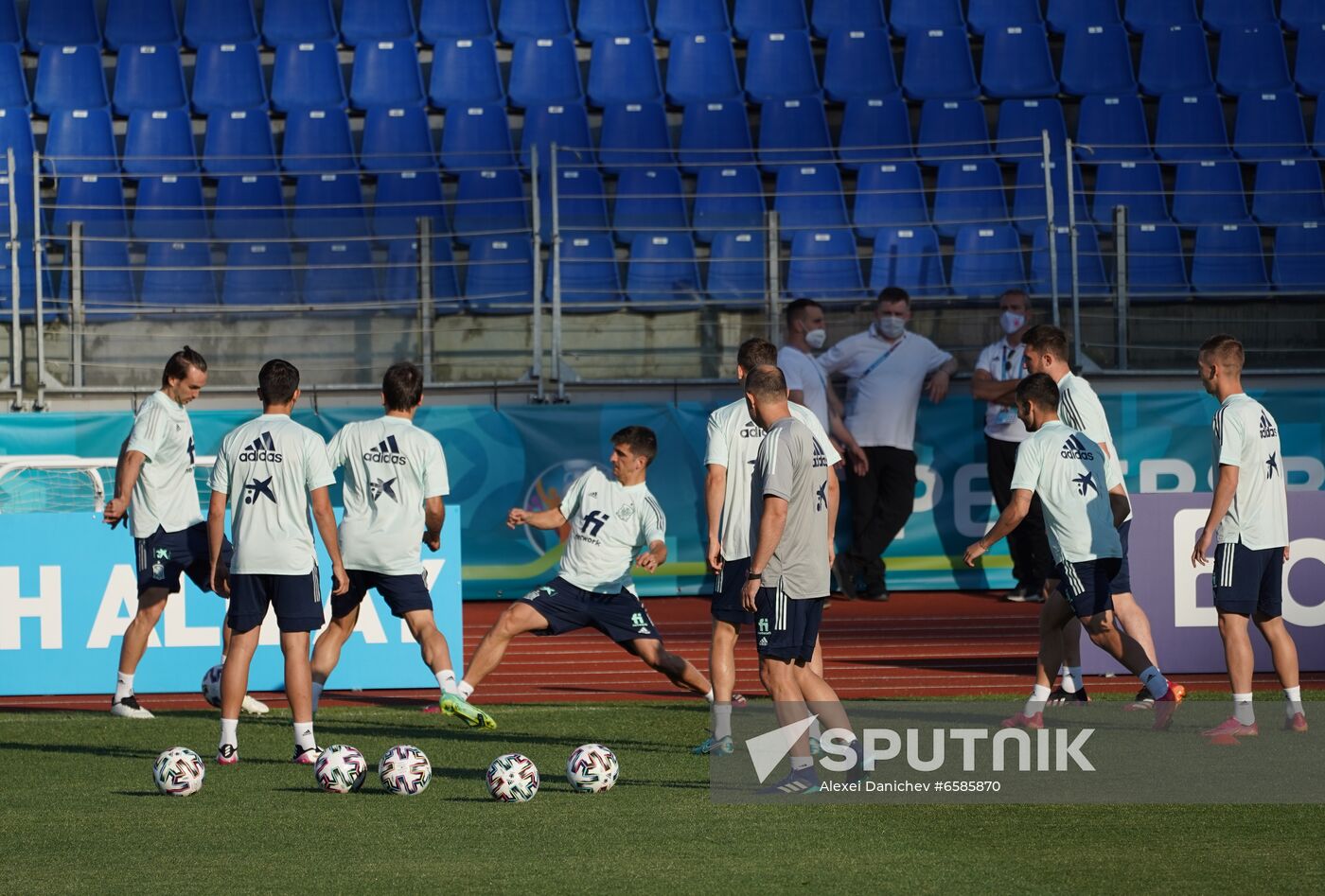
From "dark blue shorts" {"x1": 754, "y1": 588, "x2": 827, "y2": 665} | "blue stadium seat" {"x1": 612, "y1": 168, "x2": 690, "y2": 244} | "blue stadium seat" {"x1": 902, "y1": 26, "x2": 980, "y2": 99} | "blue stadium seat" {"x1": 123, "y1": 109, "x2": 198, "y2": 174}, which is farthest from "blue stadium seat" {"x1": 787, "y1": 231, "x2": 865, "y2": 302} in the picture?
Answer: "dark blue shorts" {"x1": 754, "y1": 588, "x2": 827, "y2": 665}

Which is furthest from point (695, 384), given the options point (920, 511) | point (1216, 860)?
point (1216, 860)

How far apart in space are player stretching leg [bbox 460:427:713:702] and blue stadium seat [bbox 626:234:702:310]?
556 cm

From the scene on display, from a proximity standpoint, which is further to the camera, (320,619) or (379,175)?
(379,175)

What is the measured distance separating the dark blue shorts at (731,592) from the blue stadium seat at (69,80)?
1167 cm

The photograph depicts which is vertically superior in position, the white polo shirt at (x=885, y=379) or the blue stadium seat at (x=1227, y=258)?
the blue stadium seat at (x=1227, y=258)

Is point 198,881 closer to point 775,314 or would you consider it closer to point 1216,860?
point 1216,860

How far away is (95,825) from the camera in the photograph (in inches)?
238

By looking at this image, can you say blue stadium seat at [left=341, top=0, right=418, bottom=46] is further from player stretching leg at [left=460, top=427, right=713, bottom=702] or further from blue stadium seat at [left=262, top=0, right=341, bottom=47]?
player stretching leg at [left=460, top=427, right=713, bottom=702]

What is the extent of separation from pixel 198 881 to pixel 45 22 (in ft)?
48.3

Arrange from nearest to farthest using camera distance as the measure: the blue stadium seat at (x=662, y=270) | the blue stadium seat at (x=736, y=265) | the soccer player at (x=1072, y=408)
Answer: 1. the soccer player at (x=1072, y=408)
2. the blue stadium seat at (x=662, y=270)
3. the blue stadium seat at (x=736, y=265)

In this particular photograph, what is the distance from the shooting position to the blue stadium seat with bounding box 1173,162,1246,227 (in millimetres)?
15289

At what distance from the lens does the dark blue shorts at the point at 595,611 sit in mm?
8438

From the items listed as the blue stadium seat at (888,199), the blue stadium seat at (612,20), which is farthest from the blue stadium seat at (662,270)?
the blue stadium seat at (612,20)

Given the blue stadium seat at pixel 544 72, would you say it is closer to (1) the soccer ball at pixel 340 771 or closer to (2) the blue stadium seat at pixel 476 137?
(2) the blue stadium seat at pixel 476 137
